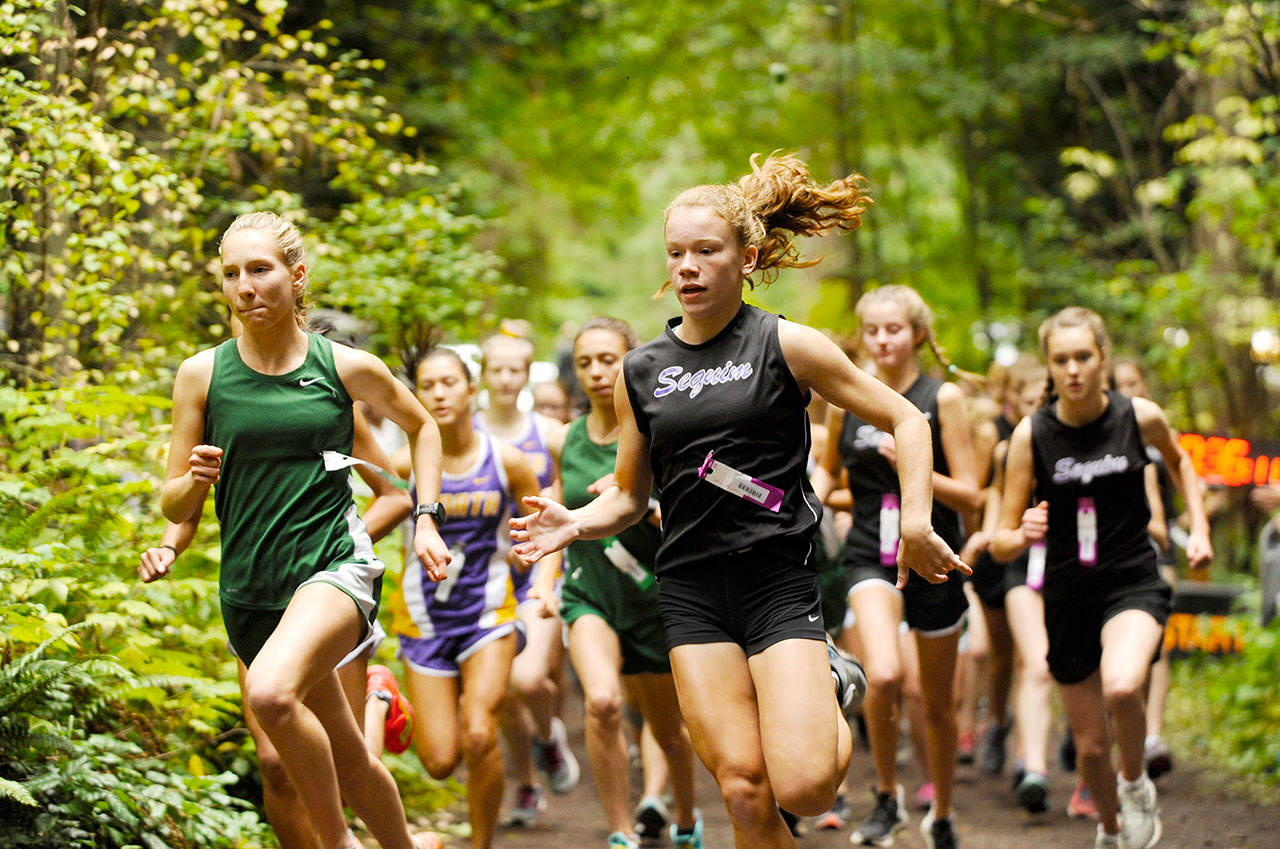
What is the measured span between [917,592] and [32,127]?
464cm

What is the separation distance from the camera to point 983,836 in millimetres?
7262

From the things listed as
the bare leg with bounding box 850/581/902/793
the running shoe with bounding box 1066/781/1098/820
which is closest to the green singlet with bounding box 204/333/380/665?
the bare leg with bounding box 850/581/902/793

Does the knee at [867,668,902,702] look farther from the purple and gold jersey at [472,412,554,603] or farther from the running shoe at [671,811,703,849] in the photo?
the purple and gold jersey at [472,412,554,603]

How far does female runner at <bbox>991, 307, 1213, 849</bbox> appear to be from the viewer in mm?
6129

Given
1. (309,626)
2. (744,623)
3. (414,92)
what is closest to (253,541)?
(309,626)

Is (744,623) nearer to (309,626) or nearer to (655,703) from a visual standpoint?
Answer: (309,626)

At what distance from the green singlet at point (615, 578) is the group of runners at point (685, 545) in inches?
0.6

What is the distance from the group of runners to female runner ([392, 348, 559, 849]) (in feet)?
0.05

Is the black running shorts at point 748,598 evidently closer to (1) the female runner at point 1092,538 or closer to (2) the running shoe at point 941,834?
(1) the female runner at point 1092,538

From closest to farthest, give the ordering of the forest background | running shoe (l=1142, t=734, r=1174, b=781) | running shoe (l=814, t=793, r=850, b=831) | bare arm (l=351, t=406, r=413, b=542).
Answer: bare arm (l=351, t=406, r=413, b=542)
the forest background
running shoe (l=814, t=793, r=850, b=831)
running shoe (l=1142, t=734, r=1174, b=781)

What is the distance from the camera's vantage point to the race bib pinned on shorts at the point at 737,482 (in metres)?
4.34

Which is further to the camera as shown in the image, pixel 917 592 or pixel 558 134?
pixel 558 134

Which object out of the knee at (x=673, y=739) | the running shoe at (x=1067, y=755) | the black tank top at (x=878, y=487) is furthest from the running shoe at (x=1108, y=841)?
the running shoe at (x=1067, y=755)

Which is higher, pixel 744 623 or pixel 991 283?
pixel 991 283
